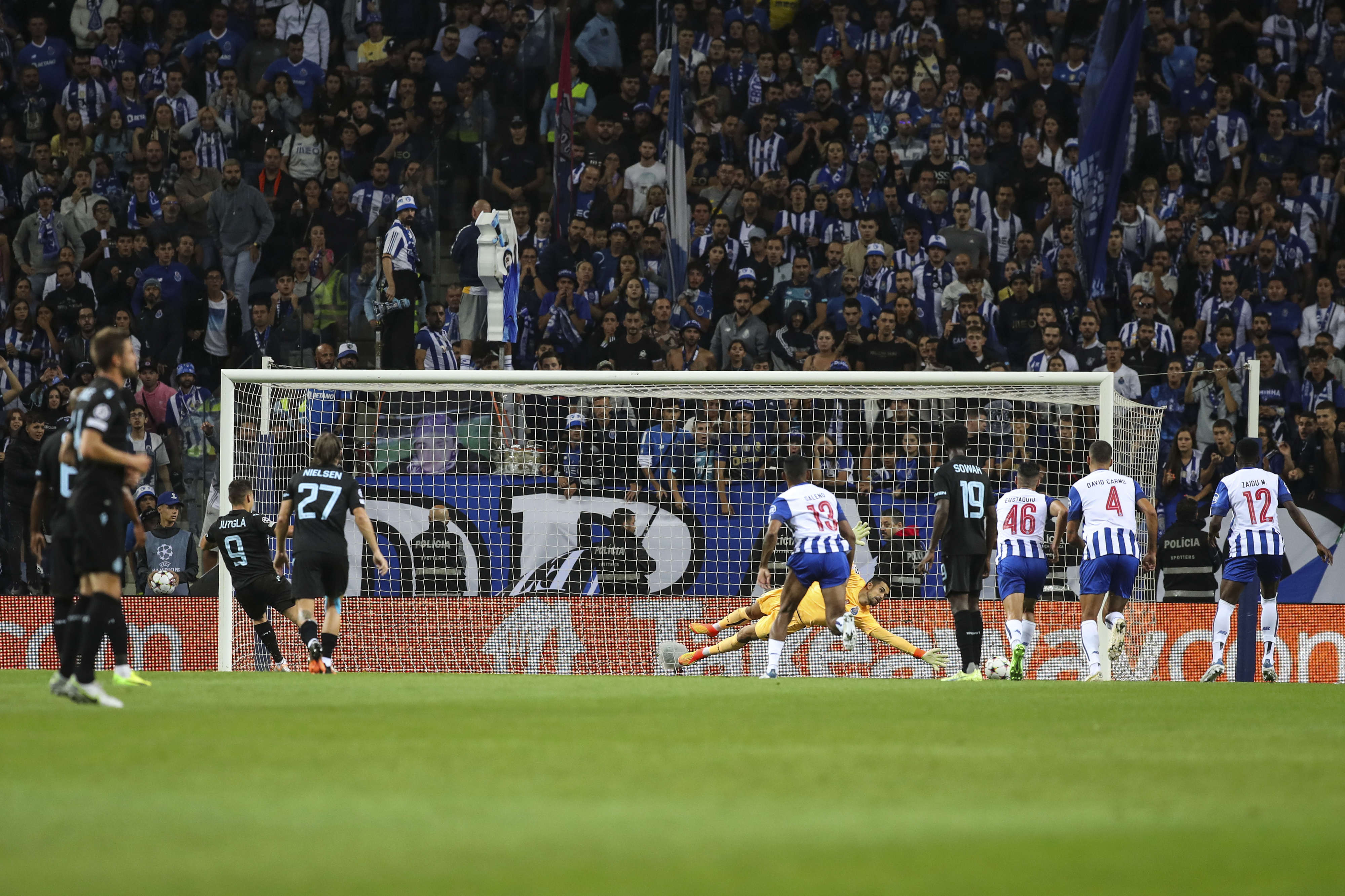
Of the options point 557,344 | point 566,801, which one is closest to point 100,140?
point 557,344

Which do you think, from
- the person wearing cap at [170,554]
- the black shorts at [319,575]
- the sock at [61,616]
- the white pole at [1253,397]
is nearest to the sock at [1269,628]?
the white pole at [1253,397]

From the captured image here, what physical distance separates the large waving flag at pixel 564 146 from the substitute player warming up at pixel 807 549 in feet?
23.5

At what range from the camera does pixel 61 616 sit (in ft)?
35.7

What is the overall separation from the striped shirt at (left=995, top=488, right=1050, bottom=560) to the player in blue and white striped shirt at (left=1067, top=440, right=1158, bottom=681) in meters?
0.28

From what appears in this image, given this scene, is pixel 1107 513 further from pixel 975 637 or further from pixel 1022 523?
pixel 975 637

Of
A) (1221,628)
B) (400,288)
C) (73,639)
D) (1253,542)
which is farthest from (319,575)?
(1253,542)

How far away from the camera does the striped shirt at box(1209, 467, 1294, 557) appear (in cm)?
1557

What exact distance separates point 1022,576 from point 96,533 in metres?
9.02

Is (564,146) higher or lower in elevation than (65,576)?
higher

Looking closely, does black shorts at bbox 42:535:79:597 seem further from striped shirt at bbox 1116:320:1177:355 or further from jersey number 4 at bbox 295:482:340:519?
striped shirt at bbox 1116:320:1177:355

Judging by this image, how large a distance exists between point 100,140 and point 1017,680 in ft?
47.8

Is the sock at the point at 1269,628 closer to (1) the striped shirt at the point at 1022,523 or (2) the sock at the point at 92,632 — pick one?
(1) the striped shirt at the point at 1022,523

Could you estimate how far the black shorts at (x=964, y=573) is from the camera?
50.5ft

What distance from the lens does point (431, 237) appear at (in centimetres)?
2000
